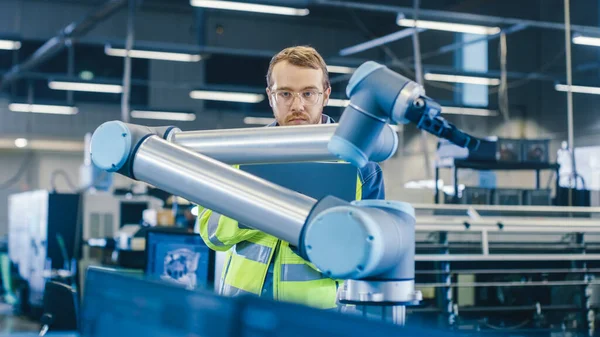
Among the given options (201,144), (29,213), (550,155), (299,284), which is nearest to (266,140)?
(201,144)

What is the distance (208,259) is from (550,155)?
13.4 feet

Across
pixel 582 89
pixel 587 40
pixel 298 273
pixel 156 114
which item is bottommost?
pixel 298 273

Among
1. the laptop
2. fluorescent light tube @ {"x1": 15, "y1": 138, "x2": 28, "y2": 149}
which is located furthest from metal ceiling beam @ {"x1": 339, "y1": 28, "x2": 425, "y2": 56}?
fluorescent light tube @ {"x1": 15, "y1": 138, "x2": 28, "y2": 149}

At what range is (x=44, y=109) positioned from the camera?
14.8m

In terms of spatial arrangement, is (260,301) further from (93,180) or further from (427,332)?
(93,180)

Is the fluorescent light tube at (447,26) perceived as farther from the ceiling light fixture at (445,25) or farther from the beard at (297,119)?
the beard at (297,119)

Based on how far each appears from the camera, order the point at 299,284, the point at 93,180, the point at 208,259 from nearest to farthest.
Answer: the point at 299,284 → the point at 208,259 → the point at 93,180

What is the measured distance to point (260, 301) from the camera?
0.58 m

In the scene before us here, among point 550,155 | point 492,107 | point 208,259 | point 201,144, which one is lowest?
point 208,259

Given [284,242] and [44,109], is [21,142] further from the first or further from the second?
[284,242]

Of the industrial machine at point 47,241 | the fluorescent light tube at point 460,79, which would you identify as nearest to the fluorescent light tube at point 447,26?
the fluorescent light tube at point 460,79

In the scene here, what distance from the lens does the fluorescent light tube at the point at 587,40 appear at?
6.59 metres

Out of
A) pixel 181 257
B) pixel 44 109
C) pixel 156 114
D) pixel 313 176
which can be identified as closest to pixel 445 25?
pixel 181 257

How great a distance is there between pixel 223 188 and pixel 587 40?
6525 mm
